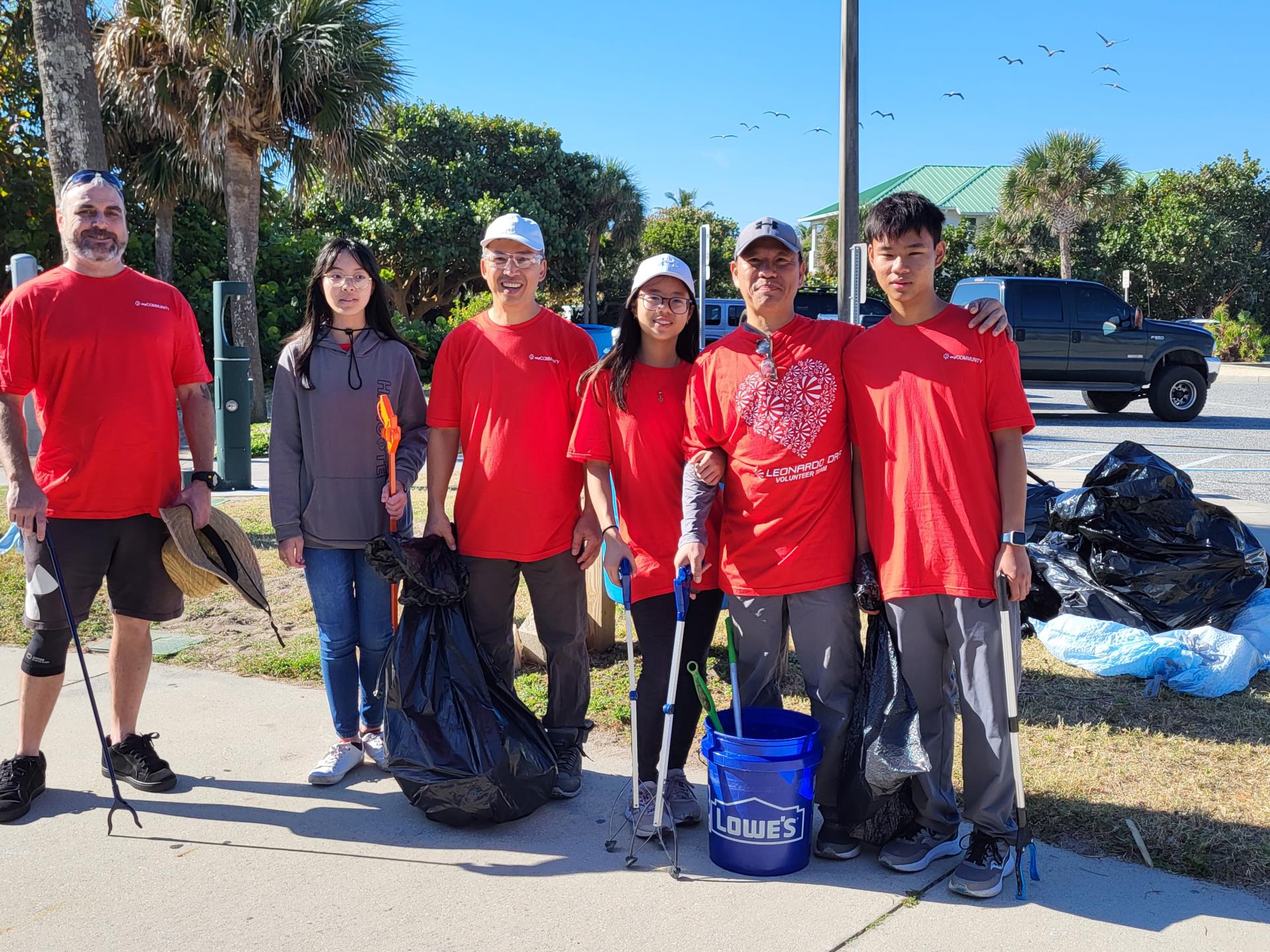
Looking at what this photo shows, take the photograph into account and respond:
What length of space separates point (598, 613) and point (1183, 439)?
11.0m

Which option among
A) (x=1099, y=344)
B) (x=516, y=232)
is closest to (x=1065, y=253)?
(x=1099, y=344)

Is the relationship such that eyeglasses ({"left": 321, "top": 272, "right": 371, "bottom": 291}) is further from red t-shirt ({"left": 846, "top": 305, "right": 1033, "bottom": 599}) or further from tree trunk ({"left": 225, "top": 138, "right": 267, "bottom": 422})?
tree trunk ({"left": 225, "top": 138, "right": 267, "bottom": 422})

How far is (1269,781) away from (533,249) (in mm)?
3069

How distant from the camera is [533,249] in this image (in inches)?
144

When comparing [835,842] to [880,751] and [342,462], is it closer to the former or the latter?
[880,751]

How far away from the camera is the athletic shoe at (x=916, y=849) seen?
10.4 feet

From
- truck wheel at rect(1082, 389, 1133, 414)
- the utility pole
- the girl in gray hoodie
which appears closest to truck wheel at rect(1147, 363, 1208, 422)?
truck wheel at rect(1082, 389, 1133, 414)

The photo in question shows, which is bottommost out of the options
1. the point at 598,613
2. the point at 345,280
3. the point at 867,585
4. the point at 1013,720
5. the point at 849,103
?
the point at 598,613

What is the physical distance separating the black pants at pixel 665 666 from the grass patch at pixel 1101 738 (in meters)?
0.35

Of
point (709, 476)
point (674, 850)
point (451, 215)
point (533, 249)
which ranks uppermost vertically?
point (451, 215)

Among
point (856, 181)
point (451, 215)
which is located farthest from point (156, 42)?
point (451, 215)

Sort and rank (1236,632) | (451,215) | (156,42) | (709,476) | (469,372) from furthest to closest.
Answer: (451,215), (156,42), (1236,632), (469,372), (709,476)

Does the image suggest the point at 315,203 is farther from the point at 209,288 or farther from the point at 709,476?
the point at 709,476

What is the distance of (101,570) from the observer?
3701 mm
